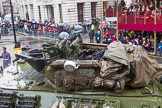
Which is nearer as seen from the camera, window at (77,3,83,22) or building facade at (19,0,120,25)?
building facade at (19,0,120,25)

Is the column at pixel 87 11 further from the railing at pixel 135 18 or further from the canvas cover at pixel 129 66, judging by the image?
the canvas cover at pixel 129 66

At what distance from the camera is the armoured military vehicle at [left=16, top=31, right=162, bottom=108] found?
6.75 meters

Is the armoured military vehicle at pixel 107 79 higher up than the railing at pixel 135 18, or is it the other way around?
the railing at pixel 135 18

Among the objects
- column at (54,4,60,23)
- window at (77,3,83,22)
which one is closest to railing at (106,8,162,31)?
window at (77,3,83,22)

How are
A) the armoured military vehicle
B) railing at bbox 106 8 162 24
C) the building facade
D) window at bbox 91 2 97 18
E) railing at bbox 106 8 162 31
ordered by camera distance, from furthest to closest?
window at bbox 91 2 97 18
the building facade
railing at bbox 106 8 162 24
railing at bbox 106 8 162 31
the armoured military vehicle

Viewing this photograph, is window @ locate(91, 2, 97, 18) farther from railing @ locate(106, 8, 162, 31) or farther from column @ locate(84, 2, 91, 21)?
railing @ locate(106, 8, 162, 31)

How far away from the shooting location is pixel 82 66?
6.94m

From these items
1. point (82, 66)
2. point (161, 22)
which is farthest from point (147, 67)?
point (161, 22)

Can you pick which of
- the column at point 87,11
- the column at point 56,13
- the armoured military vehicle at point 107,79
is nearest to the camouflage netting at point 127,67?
the armoured military vehicle at point 107,79

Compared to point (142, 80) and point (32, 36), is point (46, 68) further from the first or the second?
point (32, 36)

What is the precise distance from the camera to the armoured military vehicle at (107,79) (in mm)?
6746

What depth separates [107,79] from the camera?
6809mm

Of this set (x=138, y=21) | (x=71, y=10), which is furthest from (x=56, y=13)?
(x=138, y=21)

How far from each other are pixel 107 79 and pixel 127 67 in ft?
1.53
